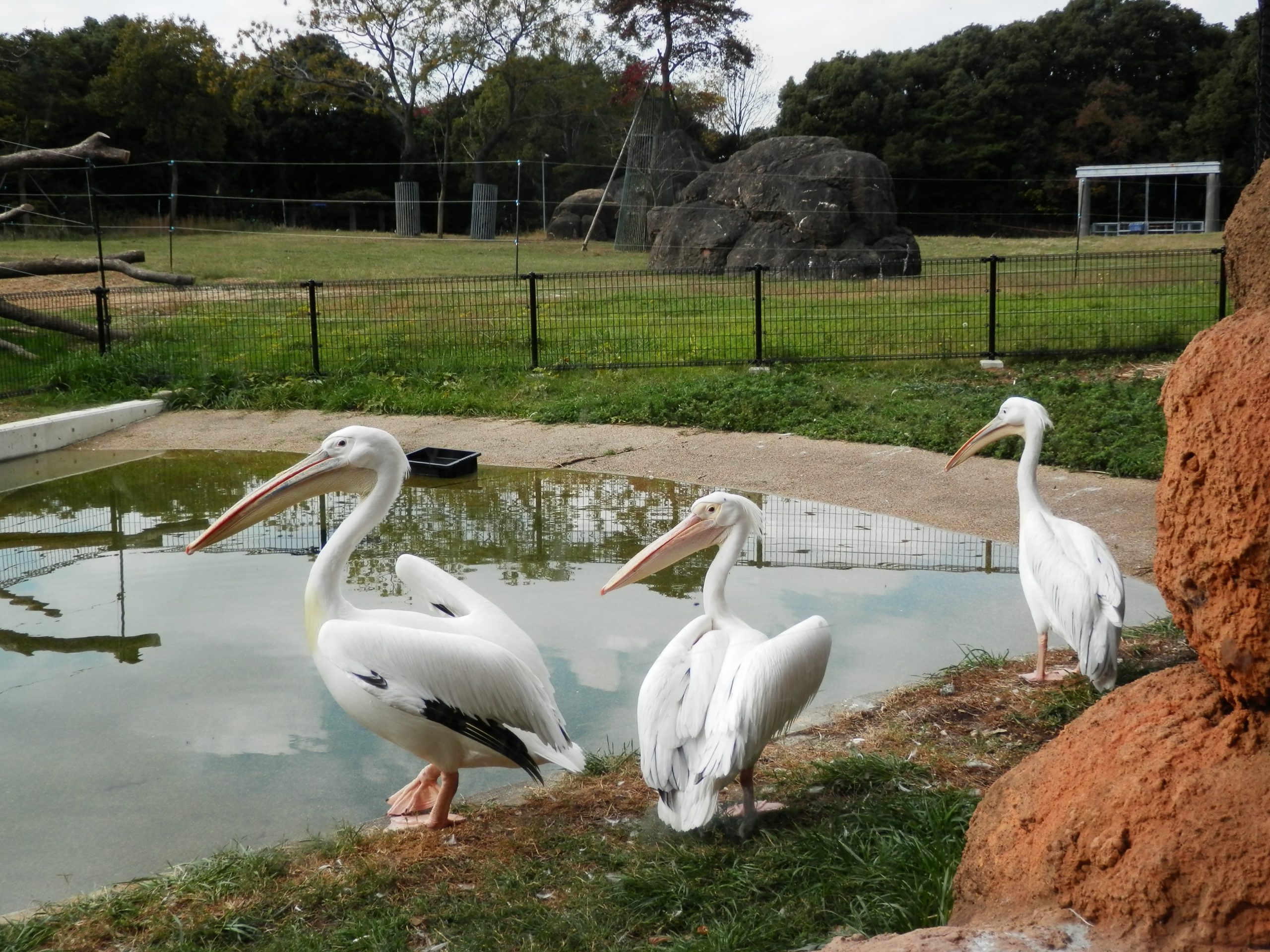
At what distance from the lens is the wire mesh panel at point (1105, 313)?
36.1 ft

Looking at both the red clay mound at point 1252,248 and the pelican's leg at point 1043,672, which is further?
the pelican's leg at point 1043,672

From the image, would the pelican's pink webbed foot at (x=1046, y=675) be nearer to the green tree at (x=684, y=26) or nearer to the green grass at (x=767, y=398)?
the green grass at (x=767, y=398)

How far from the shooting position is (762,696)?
10.4 ft

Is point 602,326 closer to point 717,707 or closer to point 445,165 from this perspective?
point 717,707

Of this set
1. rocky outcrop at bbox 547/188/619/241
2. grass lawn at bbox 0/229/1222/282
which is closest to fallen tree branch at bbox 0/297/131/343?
grass lawn at bbox 0/229/1222/282

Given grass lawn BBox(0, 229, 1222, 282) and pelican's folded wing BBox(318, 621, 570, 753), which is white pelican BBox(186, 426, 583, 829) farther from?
grass lawn BBox(0, 229, 1222, 282)

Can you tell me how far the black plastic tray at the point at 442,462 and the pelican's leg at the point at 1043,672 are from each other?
4.27 meters

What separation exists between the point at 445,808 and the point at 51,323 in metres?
9.77

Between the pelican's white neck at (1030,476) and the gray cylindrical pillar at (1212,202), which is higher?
the gray cylindrical pillar at (1212,202)

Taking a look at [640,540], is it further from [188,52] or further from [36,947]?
[188,52]

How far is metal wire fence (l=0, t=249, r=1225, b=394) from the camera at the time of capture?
10867 millimetres

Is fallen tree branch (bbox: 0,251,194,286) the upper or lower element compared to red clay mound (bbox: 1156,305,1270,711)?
upper

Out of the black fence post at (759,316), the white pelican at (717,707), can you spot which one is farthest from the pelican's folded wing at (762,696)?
the black fence post at (759,316)

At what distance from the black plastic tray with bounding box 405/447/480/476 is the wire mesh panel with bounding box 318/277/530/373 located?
3027 millimetres
